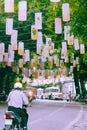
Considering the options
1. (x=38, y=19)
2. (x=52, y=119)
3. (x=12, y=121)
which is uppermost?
(x=38, y=19)

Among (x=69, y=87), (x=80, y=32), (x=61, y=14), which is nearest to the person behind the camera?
(x=80, y=32)

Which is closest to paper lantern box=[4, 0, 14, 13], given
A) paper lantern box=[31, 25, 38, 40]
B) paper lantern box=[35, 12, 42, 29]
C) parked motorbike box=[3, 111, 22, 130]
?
paper lantern box=[35, 12, 42, 29]

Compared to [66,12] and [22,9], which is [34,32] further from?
[66,12]

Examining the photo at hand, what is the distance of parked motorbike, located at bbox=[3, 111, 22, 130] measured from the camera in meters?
13.3

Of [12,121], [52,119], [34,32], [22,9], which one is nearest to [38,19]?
[34,32]

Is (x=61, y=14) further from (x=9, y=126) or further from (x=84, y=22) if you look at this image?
(x=9, y=126)

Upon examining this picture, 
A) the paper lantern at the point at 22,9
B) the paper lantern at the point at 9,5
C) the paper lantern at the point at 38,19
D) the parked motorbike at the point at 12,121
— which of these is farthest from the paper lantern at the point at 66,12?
the parked motorbike at the point at 12,121

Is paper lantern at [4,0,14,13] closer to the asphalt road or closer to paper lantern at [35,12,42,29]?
the asphalt road

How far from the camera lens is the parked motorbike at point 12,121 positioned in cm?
1328

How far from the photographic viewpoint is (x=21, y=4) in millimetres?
27906

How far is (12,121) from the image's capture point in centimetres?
1364

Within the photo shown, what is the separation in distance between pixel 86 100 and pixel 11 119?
47.1m

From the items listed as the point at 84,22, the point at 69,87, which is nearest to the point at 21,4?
the point at 84,22

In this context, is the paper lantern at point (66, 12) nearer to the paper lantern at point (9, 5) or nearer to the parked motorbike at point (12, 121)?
the paper lantern at point (9, 5)
